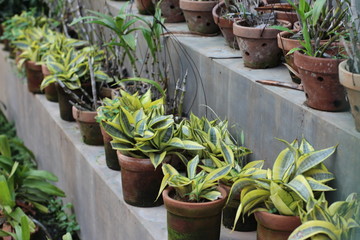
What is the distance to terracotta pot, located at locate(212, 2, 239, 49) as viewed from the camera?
12.2 feet

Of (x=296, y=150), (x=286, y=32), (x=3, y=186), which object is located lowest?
(x=3, y=186)

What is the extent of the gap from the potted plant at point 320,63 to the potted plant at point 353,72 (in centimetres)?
11

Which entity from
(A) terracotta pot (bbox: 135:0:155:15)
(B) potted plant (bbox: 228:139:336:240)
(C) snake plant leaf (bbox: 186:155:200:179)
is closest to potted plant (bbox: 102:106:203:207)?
(C) snake plant leaf (bbox: 186:155:200:179)

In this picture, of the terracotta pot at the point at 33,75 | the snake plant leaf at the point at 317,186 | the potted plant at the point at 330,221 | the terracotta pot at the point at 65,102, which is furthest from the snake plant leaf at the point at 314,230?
the terracotta pot at the point at 33,75

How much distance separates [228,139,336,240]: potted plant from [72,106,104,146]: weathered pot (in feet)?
5.39

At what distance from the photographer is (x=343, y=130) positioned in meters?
2.50

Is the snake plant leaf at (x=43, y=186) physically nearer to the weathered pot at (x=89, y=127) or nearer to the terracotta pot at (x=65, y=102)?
the weathered pot at (x=89, y=127)

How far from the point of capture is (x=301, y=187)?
96.7 inches

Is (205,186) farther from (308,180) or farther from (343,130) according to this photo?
(343,130)

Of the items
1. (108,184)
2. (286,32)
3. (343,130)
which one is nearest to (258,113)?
(286,32)

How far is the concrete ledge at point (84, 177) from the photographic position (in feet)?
10.3

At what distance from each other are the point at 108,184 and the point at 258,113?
38.1 inches

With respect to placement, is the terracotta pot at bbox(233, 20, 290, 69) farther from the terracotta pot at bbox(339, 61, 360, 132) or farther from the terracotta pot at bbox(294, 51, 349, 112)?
the terracotta pot at bbox(339, 61, 360, 132)

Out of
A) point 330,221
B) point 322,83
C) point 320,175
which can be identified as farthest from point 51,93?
point 330,221
